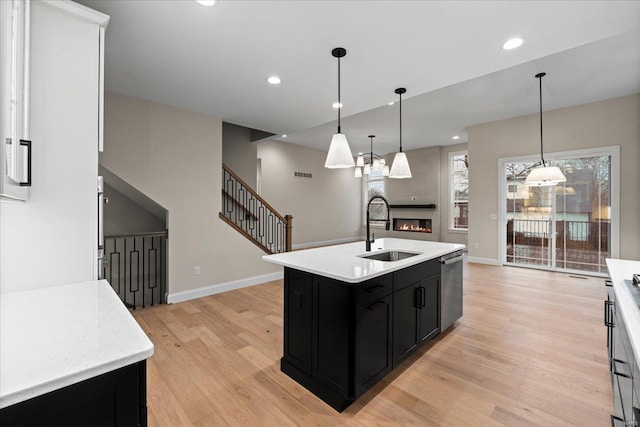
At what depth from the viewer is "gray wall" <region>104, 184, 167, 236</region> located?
4.41 metres

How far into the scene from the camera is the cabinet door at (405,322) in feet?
7.25

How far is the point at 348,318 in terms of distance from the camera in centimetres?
185

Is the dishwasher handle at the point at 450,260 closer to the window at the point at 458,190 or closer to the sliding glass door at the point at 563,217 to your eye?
the sliding glass door at the point at 563,217

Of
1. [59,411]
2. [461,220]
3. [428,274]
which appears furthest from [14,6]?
[461,220]

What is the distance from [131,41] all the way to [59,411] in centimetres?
280

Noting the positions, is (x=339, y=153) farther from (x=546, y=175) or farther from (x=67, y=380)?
(x=546, y=175)

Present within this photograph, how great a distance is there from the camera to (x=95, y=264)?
5.61 feet

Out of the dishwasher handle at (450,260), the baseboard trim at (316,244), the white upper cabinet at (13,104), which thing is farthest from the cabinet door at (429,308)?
the baseboard trim at (316,244)

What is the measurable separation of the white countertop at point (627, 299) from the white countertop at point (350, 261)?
112cm

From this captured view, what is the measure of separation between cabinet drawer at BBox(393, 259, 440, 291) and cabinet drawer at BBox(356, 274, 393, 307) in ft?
0.29

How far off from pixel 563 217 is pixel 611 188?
0.81 m

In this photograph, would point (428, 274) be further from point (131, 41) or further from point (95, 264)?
point (131, 41)

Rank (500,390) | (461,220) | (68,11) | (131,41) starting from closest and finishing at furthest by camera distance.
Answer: (68,11) → (500,390) → (131,41) → (461,220)

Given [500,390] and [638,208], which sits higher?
[638,208]
